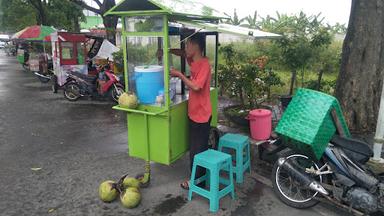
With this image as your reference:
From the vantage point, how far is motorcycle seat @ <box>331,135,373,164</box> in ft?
11.4

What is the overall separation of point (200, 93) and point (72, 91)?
6860 mm

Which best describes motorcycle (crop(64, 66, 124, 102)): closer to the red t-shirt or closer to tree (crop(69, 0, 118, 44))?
tree (crop(69, 0, 118, 44))

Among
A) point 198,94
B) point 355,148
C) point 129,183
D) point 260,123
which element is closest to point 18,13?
point 260,123

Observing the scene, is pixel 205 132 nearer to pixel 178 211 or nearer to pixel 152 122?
pixel 152 122

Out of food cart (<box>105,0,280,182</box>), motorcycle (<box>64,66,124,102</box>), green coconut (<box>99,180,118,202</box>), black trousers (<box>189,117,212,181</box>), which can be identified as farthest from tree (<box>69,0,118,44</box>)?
green coconut (<box>99,180,118,202</box>)

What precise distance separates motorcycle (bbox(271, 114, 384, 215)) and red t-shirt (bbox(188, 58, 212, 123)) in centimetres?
101

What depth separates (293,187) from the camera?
3.88m

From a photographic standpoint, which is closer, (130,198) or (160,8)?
(160,8)

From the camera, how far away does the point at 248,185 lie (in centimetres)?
432

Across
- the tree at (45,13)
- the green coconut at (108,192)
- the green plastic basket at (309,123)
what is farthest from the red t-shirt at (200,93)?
the tree at (45,13)

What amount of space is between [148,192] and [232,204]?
1069 millimetres

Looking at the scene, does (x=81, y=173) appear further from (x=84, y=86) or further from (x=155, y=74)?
(x=84, y=86)

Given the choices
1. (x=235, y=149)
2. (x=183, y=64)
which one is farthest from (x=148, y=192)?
(x=183, y=64)

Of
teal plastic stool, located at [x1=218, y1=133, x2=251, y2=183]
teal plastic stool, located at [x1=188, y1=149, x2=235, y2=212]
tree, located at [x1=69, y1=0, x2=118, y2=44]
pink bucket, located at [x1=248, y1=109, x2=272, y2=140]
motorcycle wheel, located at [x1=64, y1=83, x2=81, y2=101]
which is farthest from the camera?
tree, located at [x1=69, y1=0, x2=118, y2=44]
